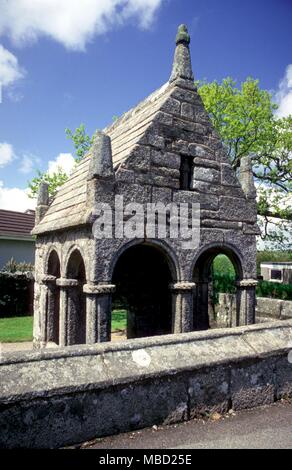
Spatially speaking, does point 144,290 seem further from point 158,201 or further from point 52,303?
point 158,201

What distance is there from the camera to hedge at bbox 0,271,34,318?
15.7m

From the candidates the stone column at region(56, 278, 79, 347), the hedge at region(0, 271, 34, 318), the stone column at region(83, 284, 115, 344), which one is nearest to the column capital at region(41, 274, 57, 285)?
the stone column at region(56, 278, 79, 347)

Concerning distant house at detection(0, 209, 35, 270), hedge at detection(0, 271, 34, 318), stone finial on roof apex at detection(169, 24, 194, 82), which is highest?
stone finial on roof apex at detection(169, 24, 194, 82)

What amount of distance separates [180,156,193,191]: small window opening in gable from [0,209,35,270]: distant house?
1606 centimetres

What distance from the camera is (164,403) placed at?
285 cm

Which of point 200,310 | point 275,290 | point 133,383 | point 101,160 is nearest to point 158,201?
point 101,160

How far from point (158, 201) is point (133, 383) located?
3.04 meters

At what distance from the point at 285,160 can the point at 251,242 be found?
1181 cm

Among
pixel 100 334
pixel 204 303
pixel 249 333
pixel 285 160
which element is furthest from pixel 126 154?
pixel 285 160

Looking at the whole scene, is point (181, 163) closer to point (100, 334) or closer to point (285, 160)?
point (100, 334)

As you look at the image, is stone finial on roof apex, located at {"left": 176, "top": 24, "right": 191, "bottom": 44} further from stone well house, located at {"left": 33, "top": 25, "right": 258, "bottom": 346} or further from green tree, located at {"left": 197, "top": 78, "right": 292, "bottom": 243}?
green tree, located at {"left": 197, "top": 78, "right": 292, "bottom": 243}

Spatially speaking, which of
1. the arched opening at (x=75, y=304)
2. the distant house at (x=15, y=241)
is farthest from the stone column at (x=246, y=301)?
the distant house at (x=15, y=241)

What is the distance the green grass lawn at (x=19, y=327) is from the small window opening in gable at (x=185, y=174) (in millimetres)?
7413

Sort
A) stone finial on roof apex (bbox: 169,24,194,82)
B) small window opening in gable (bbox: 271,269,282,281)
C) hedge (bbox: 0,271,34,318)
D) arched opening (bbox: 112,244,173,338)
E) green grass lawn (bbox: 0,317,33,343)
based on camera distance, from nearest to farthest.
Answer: stone finial on roof apex (bbox: 169,24,194,82) → arched opening (bbox: 112,244,173,338) → green grass lawn (bbox: 0,317,33,343) → hedge (bbox: 0,271,34,318) → small window opening in gable (bbox: 271,269,282,281)
